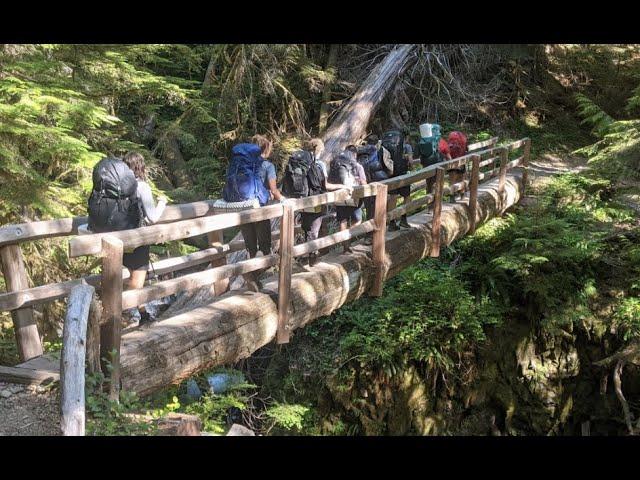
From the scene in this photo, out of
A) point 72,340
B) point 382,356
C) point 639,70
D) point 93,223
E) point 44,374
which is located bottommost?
point 382,356

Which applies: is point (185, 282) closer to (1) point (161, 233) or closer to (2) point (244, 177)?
(1) point (161, 233)

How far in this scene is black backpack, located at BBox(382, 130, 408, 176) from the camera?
363 inches

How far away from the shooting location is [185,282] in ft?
17.3

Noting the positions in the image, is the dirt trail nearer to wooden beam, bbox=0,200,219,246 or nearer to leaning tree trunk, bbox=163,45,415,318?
wooden beam, bbox=0,200,219,246

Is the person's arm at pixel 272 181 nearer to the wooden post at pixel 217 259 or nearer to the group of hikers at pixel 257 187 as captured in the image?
the group of hikers at pixel 257 187

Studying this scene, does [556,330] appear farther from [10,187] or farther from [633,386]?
[10,187]

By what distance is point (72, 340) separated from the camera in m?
3.88

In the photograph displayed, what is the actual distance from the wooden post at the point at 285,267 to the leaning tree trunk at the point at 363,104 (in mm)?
8525

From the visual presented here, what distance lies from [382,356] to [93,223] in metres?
6.01

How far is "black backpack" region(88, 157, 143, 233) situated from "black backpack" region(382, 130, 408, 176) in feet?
15.5

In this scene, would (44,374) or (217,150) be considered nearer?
(44,374)

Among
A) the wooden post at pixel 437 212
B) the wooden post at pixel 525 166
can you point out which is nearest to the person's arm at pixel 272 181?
the wooden post at pixel 437 212

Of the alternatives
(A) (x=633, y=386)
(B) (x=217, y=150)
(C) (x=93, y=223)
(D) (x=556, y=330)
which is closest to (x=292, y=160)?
(C) (x=93, y=223)

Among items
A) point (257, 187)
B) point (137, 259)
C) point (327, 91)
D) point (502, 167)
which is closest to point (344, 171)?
point (257, 187)
